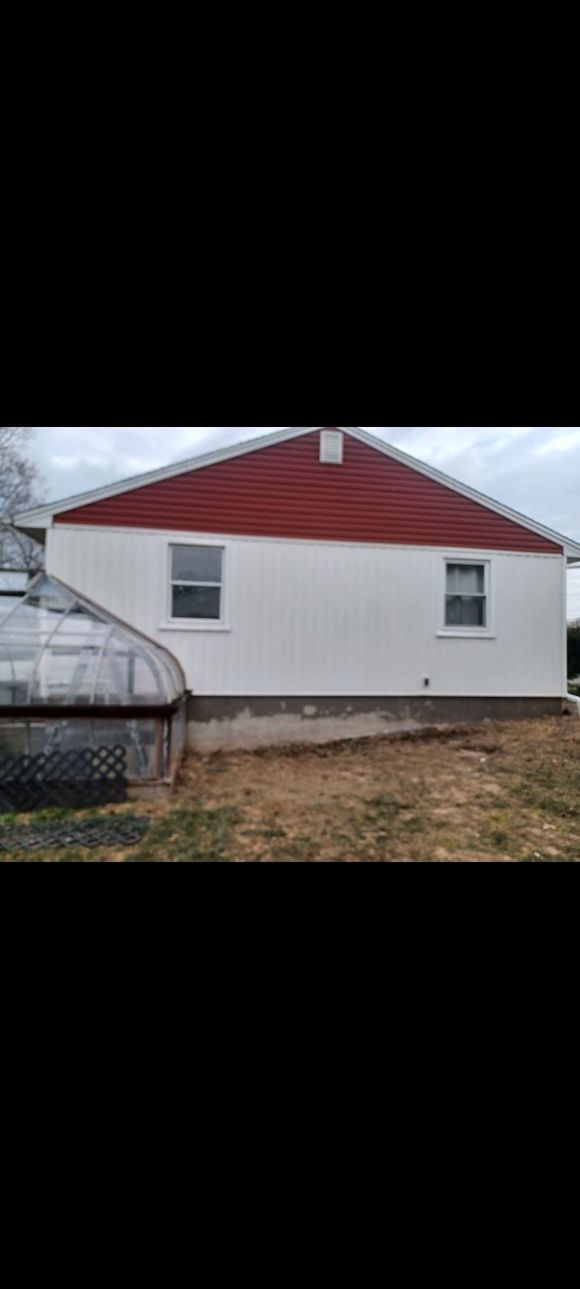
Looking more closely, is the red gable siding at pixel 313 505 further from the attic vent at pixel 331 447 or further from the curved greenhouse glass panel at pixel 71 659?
the curved greenhouse glass panel at pixel 71 659

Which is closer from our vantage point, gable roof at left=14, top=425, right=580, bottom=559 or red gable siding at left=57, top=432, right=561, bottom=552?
gable roof at left=14, top=425, right=580, bottom=559

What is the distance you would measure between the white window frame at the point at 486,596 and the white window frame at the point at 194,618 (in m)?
2.41

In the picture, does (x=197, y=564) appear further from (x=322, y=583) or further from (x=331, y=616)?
(x=331, y=616)

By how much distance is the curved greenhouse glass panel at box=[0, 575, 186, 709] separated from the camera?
3154 mm

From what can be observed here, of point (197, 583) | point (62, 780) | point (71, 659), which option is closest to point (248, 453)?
point (197, 583)

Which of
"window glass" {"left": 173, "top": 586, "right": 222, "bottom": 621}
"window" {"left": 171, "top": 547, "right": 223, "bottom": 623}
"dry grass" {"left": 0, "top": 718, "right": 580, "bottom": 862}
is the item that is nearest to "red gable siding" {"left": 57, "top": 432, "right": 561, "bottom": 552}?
"window" {"left": 171, "top": 547, "right": 223, "bottom": 623}

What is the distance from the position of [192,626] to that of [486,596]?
11.1ft

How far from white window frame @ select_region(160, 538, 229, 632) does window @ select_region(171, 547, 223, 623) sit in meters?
0.01

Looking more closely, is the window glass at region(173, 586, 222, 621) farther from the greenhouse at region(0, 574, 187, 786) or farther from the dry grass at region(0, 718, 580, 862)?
the dry grass at region(0, 718, 580, 862)

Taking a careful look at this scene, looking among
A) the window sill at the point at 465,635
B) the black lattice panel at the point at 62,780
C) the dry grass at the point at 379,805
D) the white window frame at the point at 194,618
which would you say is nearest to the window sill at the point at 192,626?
the white window frame at the point at 194,618
